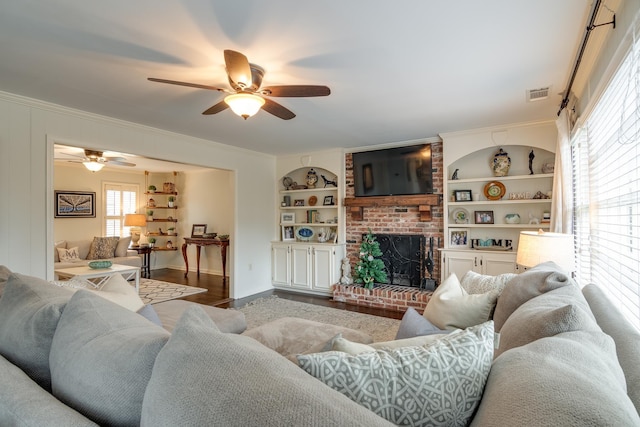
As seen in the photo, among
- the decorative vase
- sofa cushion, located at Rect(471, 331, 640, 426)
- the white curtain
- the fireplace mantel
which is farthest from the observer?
the fireplace mantel

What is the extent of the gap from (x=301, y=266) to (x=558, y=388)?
510 centimetres

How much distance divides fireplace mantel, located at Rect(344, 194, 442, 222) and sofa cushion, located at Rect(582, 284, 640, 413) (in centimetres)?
323

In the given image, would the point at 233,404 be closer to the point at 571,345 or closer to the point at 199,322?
the point at 199,322

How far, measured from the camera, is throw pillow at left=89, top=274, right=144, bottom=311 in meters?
1.81

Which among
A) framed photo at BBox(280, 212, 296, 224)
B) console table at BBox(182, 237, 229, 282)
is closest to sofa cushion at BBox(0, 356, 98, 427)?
framed photo at BBox(280, 212, 296, 224)

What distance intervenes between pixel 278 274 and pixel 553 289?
4.79 metres

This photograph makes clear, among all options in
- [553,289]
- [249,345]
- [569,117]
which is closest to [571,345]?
[249,345]

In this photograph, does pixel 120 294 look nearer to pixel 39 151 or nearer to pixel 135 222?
pixel 39 151

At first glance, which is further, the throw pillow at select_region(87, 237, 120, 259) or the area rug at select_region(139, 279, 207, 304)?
the throw pillow at select_region(87, 237, 120, 259)

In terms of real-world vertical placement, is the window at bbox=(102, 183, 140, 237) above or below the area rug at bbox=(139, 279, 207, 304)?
above

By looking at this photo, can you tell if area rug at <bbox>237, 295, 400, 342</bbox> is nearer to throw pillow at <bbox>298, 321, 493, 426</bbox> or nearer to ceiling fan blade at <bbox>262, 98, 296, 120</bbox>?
ceiling fan blade at <bbox>262, 98, 296, 120</bbox>

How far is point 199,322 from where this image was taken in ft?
2.51

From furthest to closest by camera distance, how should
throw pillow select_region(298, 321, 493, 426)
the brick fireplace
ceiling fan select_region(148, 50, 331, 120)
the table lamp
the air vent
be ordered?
1. the table lamp
2. the brick fireplace
3. the air vent
4. ceiling fan select_region(148, 50, 331, 120)
5. throw pillow select_region(298, 321, 493, 426)

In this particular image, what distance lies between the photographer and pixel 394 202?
16.1 ft
